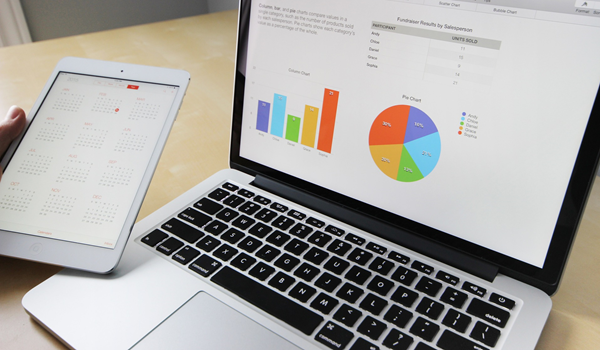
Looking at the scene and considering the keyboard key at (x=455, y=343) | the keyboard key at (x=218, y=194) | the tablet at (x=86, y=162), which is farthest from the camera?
the keyboard key at (x=218, y=194)

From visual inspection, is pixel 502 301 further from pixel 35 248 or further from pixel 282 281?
pixel 35 248

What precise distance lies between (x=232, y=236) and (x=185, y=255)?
0.06m

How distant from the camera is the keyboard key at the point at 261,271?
17.6 inches

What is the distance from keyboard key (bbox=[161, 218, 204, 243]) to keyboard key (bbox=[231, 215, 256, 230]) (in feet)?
0.14

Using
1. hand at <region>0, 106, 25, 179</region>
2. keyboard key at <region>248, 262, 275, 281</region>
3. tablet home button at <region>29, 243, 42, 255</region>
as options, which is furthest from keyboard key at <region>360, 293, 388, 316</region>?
hand at <region>0, 106, 25, 179</region>

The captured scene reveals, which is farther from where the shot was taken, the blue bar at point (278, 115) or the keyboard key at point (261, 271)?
the blue bar at point (278, 115)

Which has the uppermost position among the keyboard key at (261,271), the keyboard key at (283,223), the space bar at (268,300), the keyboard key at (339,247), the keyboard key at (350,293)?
the keyboard key at (283,223)

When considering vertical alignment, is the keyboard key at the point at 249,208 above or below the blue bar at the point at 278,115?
below

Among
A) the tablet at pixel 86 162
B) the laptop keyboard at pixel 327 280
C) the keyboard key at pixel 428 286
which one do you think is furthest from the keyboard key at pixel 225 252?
the keyboard key at pixel 428 286

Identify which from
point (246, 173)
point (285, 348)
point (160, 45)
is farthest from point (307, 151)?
point (160, 45)

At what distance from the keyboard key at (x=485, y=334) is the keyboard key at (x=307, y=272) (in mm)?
159

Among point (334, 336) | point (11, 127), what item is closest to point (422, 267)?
point (334, 336)

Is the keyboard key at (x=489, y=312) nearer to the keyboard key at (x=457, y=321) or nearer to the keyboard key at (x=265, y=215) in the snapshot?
the keyboard key at (x=457, y=321)

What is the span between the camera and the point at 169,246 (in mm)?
494
